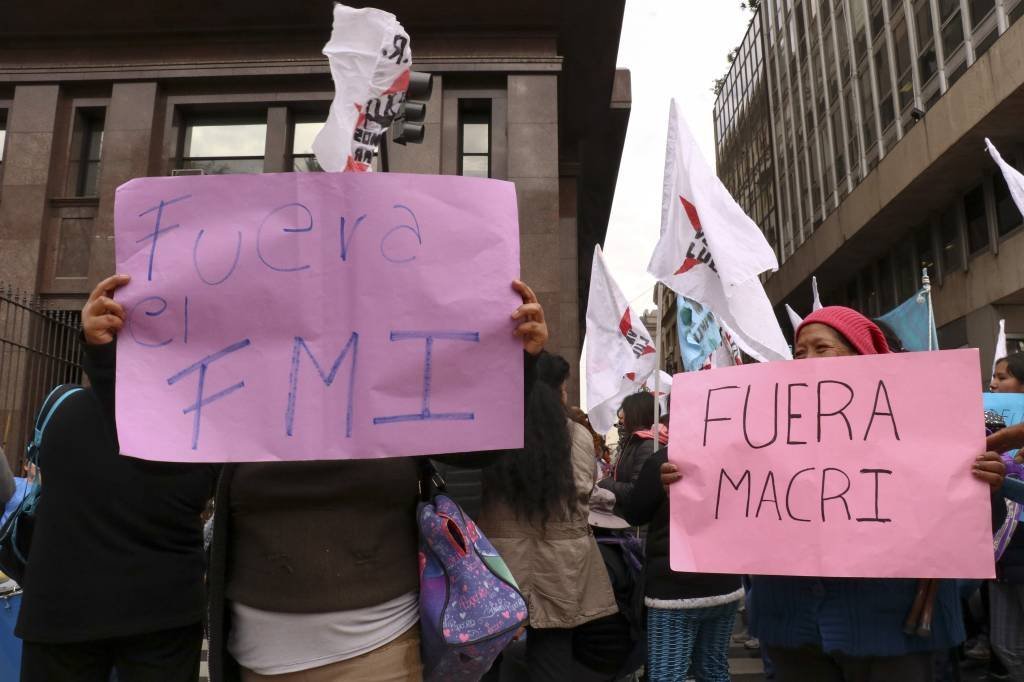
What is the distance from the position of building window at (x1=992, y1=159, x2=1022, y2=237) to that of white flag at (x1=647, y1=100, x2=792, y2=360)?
59.5 ft

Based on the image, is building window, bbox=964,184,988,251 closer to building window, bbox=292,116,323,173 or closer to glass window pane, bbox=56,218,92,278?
building window, bbox=292,116,323,173

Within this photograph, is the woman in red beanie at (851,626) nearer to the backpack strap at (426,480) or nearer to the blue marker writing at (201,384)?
the backpack strap at (426,480)

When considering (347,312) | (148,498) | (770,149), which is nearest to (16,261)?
(148,498)

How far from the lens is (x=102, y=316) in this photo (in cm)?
207

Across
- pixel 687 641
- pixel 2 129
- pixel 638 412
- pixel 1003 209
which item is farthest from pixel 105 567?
pixel 1003 209

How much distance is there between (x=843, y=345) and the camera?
273cm

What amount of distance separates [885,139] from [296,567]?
87.3 ft

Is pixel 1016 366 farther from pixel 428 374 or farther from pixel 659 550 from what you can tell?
pixel 428 374

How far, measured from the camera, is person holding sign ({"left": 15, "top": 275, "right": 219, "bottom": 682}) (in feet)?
8.49

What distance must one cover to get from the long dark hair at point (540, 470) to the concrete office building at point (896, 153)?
1696 cm

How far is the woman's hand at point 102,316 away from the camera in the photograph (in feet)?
6.77

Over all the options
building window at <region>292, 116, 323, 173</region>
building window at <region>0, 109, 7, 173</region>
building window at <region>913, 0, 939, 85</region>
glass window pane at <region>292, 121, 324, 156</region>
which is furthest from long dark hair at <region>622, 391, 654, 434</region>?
building window at <region>913, 0, 939, 85</region>

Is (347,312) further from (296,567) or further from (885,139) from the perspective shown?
(885,139)

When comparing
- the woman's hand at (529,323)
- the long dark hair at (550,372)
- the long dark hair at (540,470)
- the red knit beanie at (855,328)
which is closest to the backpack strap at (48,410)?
the woman's hand at (529,323)
